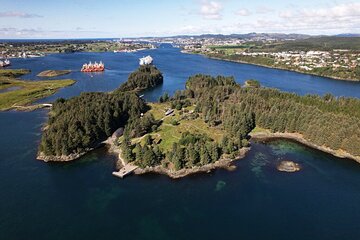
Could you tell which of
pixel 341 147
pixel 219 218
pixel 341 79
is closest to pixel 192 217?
pixel 219 218

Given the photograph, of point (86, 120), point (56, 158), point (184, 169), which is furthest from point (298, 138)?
point (56, 158)

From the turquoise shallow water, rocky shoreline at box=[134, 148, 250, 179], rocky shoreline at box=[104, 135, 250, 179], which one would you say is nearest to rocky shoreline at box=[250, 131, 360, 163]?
the turquoise shallow water

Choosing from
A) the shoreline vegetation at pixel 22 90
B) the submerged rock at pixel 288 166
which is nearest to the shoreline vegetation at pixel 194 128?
the submerged rock at pixel 288 166

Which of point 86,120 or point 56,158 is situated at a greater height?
point 86,120

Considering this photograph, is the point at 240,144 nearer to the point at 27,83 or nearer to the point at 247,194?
the point at 247,194

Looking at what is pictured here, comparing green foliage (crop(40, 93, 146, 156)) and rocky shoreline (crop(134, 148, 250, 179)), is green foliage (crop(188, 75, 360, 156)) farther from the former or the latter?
green foliage (crop(40, 93, 146, 156))

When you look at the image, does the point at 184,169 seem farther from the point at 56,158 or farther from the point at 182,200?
the point at 56,158
